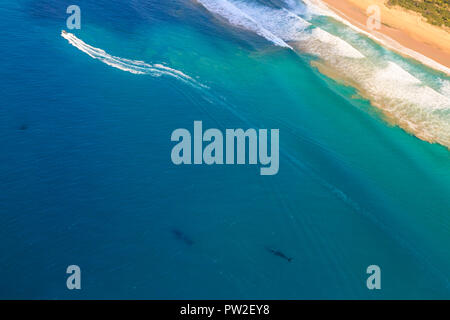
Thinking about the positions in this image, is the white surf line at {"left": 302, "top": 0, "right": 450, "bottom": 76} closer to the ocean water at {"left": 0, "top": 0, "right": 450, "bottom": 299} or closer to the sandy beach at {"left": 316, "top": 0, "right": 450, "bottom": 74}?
the sandy beach at {"left": 316, "top": 0, "right": 450, "bottom": 74}

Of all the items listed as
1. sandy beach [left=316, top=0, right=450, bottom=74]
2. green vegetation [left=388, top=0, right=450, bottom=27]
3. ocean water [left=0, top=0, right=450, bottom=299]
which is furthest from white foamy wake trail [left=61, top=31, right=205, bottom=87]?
green vegetation [left=388, top=0, right=450, bottom=27]

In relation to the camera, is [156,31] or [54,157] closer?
[54,157]

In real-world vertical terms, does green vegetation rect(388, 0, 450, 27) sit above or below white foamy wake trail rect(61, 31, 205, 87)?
above

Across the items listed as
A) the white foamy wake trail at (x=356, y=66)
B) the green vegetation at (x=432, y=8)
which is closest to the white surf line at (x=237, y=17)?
the white foamy wake trail at (x=356, y=66)

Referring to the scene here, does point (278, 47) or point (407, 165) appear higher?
point (278, 47)

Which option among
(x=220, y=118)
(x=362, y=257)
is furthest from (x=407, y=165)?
(x=220, y=118)
